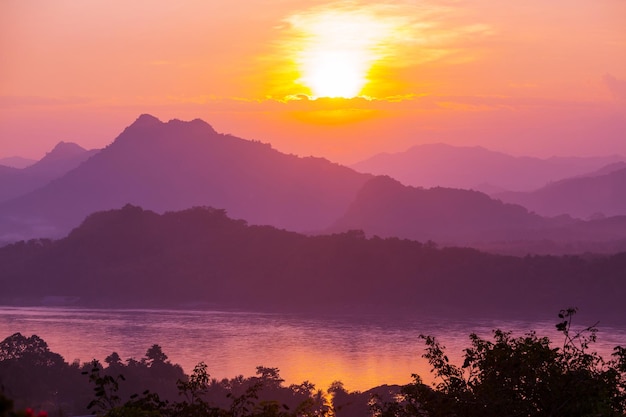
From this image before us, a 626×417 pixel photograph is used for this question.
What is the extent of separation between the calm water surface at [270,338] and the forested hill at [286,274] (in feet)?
42.4

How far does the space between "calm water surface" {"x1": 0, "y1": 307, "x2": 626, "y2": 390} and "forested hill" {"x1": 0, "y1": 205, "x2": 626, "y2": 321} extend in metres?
12.9

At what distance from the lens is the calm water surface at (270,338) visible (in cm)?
7375

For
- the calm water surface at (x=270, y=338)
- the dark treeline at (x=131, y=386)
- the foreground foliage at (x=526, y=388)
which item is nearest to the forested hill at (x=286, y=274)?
the calm water surface at (x=270, y=338)

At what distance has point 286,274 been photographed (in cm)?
13738

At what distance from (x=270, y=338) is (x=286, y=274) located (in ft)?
150

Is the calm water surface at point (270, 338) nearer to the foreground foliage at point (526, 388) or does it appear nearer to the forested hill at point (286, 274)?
the forested hill at point (286, 274)

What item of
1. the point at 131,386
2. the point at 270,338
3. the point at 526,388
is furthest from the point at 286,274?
the point at 526,388

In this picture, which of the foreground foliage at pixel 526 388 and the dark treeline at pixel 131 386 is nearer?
the foreground foliage at pixel 526 388

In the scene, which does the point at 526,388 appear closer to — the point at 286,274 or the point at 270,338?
the point at 270,338

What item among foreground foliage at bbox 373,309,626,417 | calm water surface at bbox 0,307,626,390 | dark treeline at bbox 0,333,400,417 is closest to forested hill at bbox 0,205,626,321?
calm water surface at bbox 0,307,626,390

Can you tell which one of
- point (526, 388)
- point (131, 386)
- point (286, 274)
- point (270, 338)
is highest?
point (286, 274)

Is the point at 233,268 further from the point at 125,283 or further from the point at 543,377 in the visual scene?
the point at 543,377

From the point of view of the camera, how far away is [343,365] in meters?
75.6

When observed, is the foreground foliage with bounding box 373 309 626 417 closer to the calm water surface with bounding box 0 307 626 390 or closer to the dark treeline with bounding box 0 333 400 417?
the dark treeline with bounding box 0 333 400 417
